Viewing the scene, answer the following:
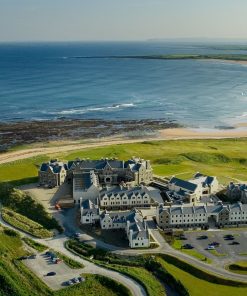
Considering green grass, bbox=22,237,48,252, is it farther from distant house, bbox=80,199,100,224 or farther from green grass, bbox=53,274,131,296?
green grass, bbox=53,274,131,296

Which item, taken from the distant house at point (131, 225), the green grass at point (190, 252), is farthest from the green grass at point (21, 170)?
the green grass at point (190, 252)

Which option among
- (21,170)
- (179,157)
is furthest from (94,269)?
(179,157)

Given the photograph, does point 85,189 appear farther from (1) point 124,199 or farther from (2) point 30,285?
(2) point 30,285

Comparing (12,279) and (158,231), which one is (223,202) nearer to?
(158,231)

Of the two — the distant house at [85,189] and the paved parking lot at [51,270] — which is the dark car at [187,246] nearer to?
the paved parking lot at [51,270]

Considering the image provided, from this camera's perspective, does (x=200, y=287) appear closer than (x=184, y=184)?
Yes
